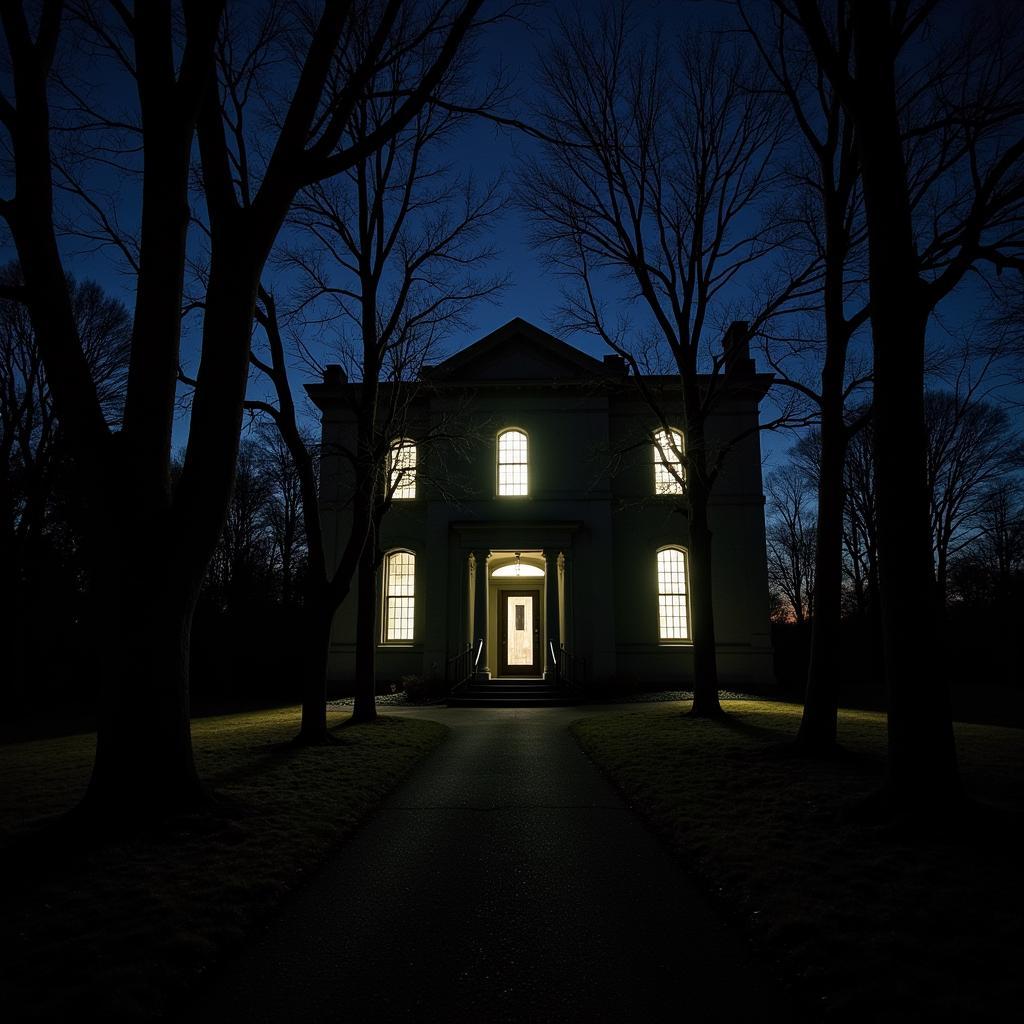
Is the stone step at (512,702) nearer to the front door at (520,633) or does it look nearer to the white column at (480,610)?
the white column at (480,610)

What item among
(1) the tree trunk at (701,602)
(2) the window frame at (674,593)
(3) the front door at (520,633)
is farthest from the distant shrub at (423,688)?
(1) the tree trunk at (701,602)

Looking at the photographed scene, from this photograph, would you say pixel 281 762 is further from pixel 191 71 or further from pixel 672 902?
pixel 191 71

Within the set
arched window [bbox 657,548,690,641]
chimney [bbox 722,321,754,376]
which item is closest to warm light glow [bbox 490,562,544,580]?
arched window [bbox 657,548,690,641]

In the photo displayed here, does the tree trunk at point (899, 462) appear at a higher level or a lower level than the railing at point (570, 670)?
higher

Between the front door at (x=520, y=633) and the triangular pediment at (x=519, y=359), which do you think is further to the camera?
the front door at (x=520, y=633)

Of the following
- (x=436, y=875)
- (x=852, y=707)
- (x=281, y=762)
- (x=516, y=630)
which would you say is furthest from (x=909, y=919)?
(x=516, y=630)

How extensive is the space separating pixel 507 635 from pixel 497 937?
2016cm

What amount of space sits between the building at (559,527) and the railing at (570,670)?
108mm

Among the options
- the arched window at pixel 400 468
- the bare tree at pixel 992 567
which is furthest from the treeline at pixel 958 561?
the arched window at pixel 400 468

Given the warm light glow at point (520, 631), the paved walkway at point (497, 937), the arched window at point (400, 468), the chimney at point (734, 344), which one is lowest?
the paved walkway at point (497, 937)

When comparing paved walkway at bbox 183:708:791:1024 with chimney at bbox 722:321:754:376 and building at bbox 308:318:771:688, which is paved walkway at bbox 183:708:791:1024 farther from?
building at bbox 308:318:771:688

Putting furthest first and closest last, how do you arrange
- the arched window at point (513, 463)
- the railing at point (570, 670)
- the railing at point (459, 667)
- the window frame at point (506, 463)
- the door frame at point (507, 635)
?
the door frame at point (507, 635) → the arched window at point (513, 463) → the window frame at point (506, 463) → the railing at point (459, 667) → the railing at point (570, 670)

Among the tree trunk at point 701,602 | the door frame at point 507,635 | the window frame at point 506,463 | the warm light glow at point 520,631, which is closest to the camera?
the tree trunk at point 701,602

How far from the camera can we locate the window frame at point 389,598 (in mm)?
20406
